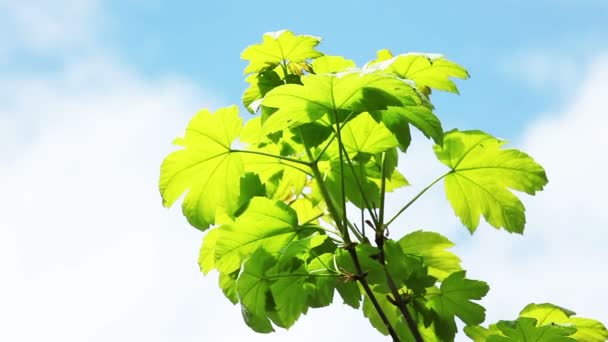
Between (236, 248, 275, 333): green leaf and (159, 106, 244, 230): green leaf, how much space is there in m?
0.12

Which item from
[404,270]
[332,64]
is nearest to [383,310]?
[404,270]

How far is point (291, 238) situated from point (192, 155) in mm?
245

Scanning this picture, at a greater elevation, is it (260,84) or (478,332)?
(260,84)

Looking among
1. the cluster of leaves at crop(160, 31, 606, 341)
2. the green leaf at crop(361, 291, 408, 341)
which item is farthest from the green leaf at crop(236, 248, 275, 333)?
the green leaf at crop(361, 291, 408, 341)

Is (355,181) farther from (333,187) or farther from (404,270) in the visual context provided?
(404,270)

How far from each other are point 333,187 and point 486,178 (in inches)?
12.4

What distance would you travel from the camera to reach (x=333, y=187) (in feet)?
4.68

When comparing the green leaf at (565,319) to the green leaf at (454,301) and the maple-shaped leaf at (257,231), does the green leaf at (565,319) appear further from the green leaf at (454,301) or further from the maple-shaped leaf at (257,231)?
the maple-shaped leaf at (257,231)

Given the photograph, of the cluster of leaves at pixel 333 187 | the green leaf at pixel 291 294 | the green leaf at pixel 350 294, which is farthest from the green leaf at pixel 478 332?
the green leaf at pixel 291 294

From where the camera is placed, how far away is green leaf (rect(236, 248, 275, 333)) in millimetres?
1331

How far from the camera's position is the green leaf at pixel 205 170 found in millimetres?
1422

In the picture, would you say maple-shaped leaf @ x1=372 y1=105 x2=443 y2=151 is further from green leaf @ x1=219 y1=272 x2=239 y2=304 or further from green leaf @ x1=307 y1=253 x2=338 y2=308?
green leaf @ x1=219 y1=272 x2=239 y2=304

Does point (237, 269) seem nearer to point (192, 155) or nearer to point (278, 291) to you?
point (278, 291)

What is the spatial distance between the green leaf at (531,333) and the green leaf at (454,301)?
2.4 inches
